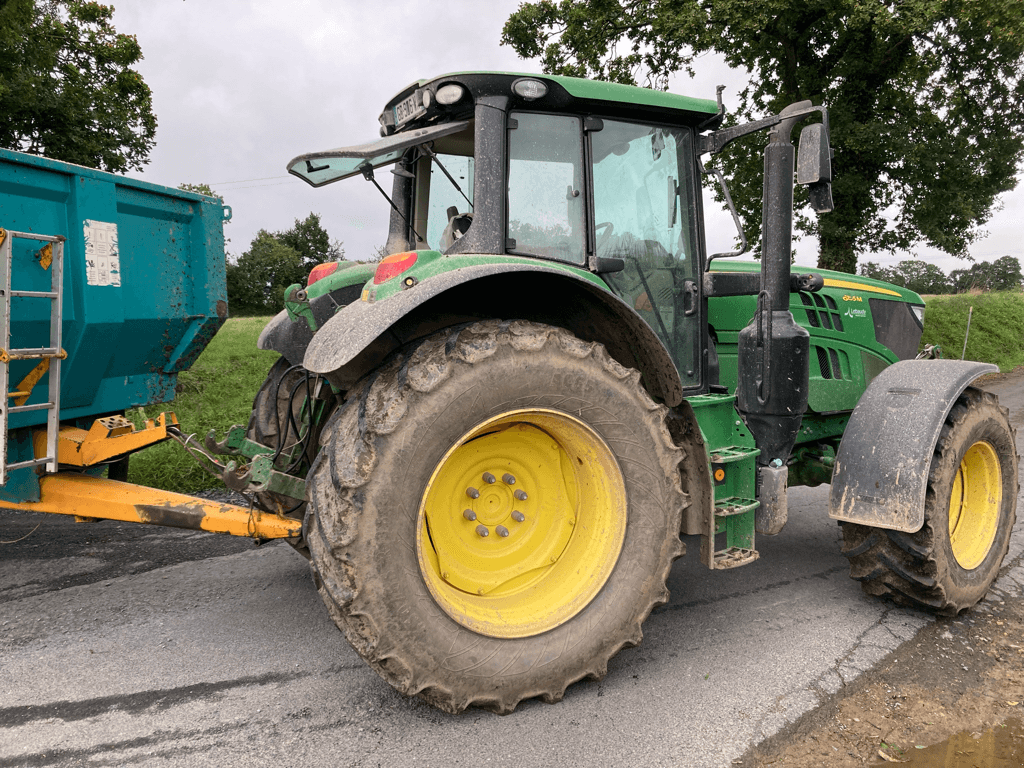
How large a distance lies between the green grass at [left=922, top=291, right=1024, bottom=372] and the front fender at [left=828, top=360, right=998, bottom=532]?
40.1ft

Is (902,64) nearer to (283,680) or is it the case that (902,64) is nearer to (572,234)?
(572,234)

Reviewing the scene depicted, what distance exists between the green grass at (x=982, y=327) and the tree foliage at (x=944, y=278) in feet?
3.81

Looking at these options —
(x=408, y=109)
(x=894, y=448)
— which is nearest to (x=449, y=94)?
(x=408, y=109)

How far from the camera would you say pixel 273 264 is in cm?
5194

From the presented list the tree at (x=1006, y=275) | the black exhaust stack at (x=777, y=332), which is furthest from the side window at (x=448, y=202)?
the tree at (x=1006, y=275)

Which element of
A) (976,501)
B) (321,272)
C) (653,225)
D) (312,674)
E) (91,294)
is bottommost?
(312,674)

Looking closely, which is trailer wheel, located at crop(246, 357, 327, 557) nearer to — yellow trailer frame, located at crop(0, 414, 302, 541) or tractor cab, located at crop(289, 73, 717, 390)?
yellow trailer frame, located at crop(0, 414, 302, 541)

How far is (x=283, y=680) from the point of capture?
8.96 feet

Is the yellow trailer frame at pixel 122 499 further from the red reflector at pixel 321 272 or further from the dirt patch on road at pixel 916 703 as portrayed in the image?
the dirt patch on road at pixel 916 703

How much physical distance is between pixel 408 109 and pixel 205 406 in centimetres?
597

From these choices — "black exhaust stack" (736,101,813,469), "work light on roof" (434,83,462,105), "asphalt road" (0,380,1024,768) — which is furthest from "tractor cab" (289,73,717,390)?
"asphalt road" (0,380,1024,768)

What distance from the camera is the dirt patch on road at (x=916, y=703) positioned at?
92.5 inches

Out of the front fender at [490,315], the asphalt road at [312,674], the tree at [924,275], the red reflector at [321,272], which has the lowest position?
the asphalt road at [312,674]

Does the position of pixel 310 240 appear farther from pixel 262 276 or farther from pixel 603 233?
pixel 603 233
